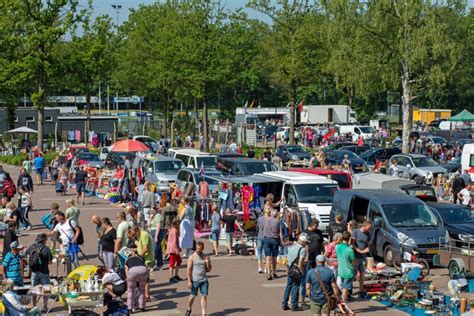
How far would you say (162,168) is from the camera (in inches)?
1393

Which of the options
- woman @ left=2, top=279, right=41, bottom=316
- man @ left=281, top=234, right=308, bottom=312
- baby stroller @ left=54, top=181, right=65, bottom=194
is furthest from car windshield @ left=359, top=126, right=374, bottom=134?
woman @ left=2, top=279, right=41, bottom=316

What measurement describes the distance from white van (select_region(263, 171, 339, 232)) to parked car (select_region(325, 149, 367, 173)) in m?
16.8

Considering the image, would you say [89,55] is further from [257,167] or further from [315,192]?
[315,192]

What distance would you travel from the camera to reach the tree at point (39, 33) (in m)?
53.1

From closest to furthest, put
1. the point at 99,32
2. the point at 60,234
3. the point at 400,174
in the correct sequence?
1. the point at 60,234
2. the point at 400,174
3. the point at 99,32

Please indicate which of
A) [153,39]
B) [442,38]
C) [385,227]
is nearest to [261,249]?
[385,227]

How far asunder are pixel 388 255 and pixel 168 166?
626 inches

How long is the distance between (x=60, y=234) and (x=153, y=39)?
49.8m

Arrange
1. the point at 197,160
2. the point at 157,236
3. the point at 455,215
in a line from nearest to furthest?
1. the point at 157,236
2. the point at 455,215
3. the point at 197,160

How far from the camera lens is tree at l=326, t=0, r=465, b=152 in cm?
4894

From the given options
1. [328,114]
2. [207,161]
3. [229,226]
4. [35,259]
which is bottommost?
[229,226]

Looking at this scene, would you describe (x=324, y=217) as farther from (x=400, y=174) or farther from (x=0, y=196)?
(x=400, y=174)

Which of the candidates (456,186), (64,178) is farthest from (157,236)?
(64,178)

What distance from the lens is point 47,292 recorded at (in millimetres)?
15859
